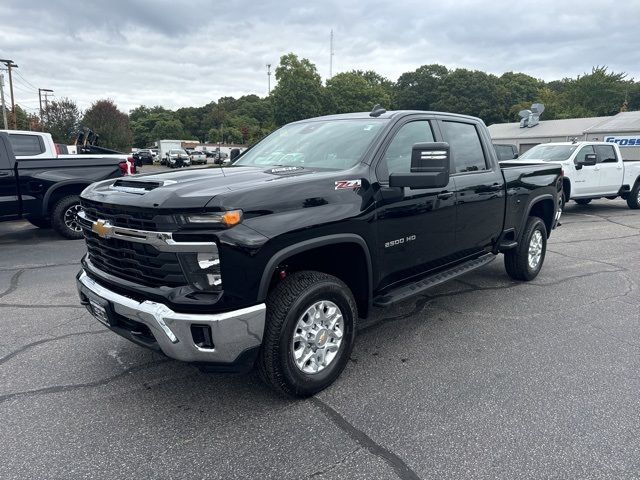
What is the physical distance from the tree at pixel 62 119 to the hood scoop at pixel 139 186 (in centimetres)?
5358

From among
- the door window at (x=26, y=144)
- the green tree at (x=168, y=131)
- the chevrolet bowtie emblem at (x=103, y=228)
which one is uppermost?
the green tree at (x=168, y=131)

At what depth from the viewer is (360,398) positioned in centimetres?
310

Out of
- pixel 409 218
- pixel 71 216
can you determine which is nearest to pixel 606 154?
pixel 409 218

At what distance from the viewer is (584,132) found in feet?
89.7

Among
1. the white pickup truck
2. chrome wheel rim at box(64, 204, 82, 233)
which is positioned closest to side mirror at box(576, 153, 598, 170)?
the white pickup truck

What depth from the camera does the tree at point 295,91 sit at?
179ft

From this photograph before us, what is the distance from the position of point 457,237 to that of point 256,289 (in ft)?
7.62

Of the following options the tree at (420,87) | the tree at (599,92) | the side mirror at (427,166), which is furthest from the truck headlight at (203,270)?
the tree at (420,87)

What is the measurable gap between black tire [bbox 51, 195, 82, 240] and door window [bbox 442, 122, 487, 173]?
6671 mm

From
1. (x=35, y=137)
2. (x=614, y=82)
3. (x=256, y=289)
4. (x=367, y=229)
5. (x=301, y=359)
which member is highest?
(x=614, y=82)

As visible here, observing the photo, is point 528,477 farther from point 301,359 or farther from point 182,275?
point 182,275

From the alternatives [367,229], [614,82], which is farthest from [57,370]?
[614,82]

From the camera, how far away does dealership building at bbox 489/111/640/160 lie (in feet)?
80.6

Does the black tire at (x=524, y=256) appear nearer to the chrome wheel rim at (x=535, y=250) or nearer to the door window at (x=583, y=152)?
the chrome wheel rim at (x=535, y=250)
